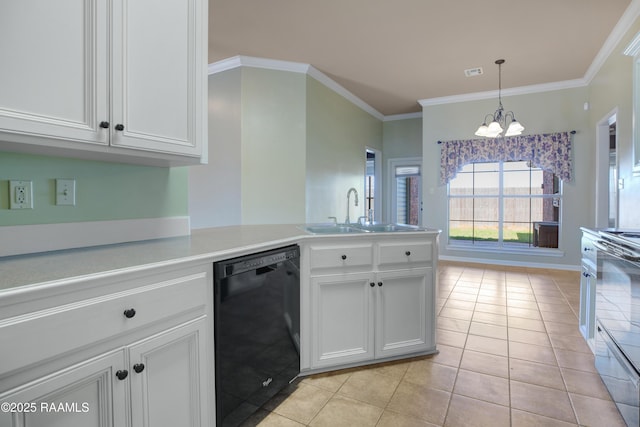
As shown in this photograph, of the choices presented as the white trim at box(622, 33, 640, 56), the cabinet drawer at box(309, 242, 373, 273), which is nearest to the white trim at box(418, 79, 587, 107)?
the white trim at box(622, 33, 640, 56)

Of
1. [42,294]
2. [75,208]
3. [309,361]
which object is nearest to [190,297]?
[42,294]

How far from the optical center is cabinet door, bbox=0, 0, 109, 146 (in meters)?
1.06

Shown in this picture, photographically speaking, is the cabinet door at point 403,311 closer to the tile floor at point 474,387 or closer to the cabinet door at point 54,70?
the tile floor at point 474,387

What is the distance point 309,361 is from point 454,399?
83 centimetres

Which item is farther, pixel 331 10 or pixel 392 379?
pixel 331 10

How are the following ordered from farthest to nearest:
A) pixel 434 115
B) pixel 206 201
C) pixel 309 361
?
1. pixel 434 115
2. pixel 206 201
3. pixel 309 361

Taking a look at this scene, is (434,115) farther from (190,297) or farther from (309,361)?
(190,297)

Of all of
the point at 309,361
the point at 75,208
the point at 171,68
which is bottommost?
the point at 309,361

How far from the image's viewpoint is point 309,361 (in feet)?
6.48

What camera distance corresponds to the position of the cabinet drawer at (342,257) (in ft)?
6.41

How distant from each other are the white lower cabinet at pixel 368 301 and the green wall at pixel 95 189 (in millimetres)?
873

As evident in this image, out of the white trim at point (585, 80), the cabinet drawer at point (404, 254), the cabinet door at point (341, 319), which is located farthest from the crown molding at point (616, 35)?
the cabinet door at point (341, 319)

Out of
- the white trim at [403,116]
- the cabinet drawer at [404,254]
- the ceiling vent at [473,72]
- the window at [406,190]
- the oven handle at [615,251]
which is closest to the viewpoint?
the oven handle at [615,251]

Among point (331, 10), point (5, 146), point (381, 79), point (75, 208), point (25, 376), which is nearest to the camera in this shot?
point (25, 376)
